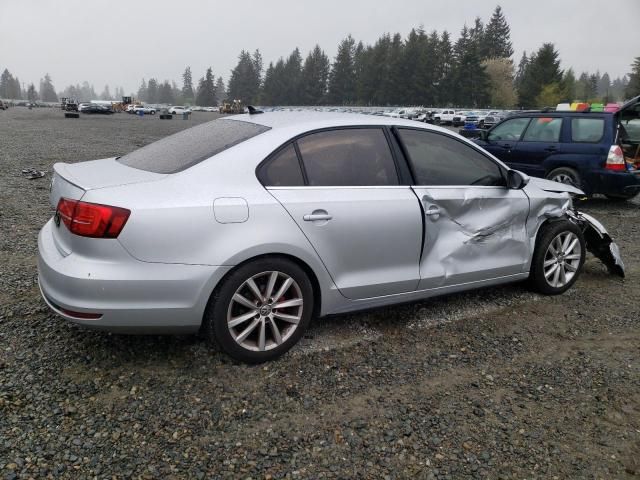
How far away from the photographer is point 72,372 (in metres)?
2.99

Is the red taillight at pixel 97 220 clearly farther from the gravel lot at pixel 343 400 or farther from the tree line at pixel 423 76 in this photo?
the tree line at pixel 423 76

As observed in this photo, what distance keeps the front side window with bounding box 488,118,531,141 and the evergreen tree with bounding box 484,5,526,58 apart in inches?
3680

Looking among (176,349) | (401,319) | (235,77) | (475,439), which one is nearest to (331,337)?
(401,319)

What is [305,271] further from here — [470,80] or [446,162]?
[470,80]

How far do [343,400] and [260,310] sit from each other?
716mm

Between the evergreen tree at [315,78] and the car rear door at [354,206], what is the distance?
360ft

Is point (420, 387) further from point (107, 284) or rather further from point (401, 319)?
point (107, 284)

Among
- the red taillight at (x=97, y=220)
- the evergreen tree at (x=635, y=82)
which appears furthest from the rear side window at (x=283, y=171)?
the evergreen tree at (x=635, y=82)

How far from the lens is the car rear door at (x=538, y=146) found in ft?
28.0

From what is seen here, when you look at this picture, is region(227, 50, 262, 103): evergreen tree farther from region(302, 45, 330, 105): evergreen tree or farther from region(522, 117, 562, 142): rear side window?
region(522, 117, 562, 142): rear side window

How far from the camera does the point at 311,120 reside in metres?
3.54

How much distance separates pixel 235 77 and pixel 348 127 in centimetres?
12969

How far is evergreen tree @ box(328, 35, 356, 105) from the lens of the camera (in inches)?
4146

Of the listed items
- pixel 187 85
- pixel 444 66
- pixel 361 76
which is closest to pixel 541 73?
pixel 444 66
